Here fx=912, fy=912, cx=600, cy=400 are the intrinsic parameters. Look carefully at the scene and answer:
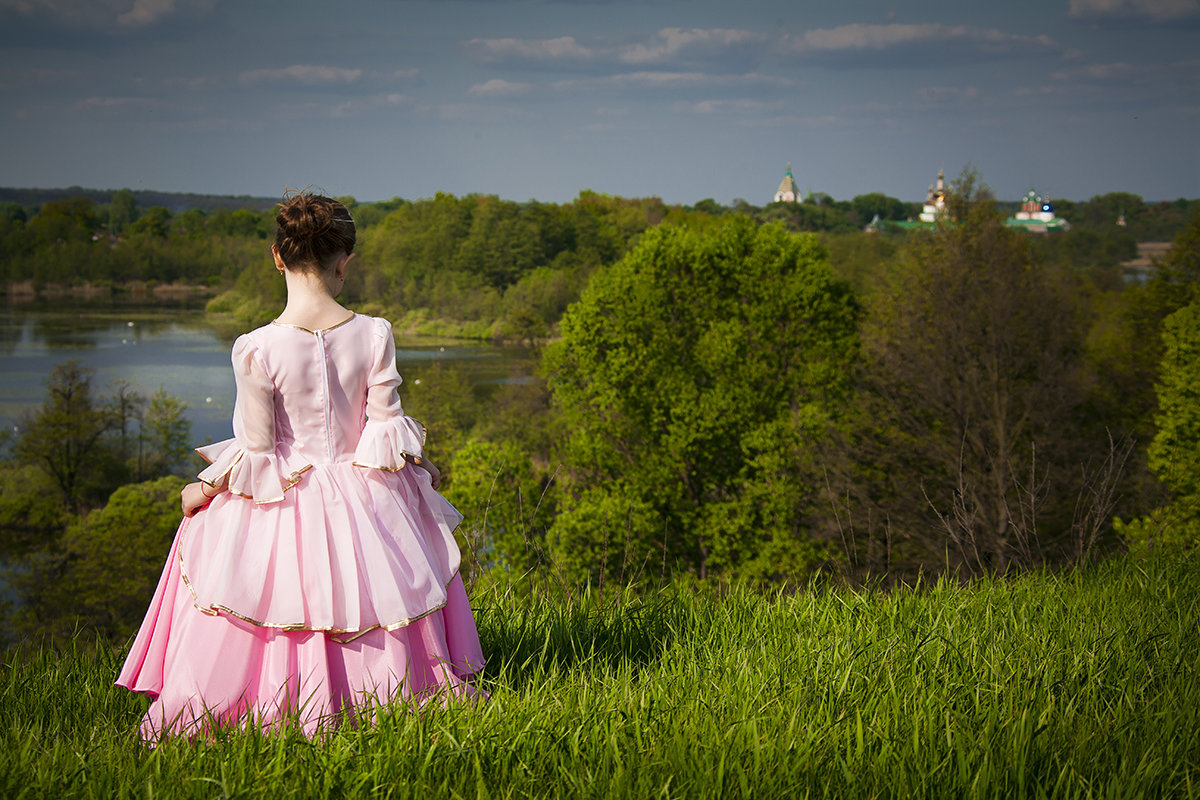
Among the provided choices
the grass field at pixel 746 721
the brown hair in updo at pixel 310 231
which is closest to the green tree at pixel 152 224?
the brown hair in updo at pixel 310 231

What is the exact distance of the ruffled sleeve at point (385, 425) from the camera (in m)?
2.66

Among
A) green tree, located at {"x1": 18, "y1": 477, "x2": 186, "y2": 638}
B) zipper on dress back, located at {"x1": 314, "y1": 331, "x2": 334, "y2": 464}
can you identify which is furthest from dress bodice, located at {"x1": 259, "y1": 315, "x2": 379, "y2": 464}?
green tree, located at {"x1": 18, "y1": 477, "x2": 186, "y2": 638}

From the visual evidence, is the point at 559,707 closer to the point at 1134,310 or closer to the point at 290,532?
the point at 290,532

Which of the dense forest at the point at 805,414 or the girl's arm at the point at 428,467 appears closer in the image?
the girl's arm at the point at 428,467

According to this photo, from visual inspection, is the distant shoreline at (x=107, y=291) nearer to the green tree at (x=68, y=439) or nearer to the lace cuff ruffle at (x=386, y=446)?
the green tree at (x=68, y=439)

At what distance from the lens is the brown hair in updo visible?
107 inches

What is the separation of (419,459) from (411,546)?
0.90 feet

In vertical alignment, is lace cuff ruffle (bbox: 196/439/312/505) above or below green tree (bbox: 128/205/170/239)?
below

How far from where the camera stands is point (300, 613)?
8.18ft

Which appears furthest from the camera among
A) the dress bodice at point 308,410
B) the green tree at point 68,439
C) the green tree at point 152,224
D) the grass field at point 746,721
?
the green tree at point 152,224

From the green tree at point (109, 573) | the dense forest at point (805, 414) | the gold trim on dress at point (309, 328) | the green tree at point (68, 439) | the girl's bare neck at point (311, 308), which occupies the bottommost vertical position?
the green tree at point (109, 573)

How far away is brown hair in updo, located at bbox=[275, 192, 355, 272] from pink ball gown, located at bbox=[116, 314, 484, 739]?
0.21 meters

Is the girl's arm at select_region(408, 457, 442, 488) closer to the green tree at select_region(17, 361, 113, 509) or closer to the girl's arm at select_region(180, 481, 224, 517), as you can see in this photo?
the girl's arm at select_region(180, 481, 224, 517)

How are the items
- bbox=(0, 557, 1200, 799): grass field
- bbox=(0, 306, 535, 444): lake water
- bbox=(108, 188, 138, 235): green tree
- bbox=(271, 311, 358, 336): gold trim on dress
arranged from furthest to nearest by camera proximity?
bbox=(108, 188, 138, 235): green tree < bbox=(0, 306, 535, 444): lake water < bbox=(271, 311, 358, 336): gold trim on dress < bbox=(0, 557, 1200, 799): grass field
